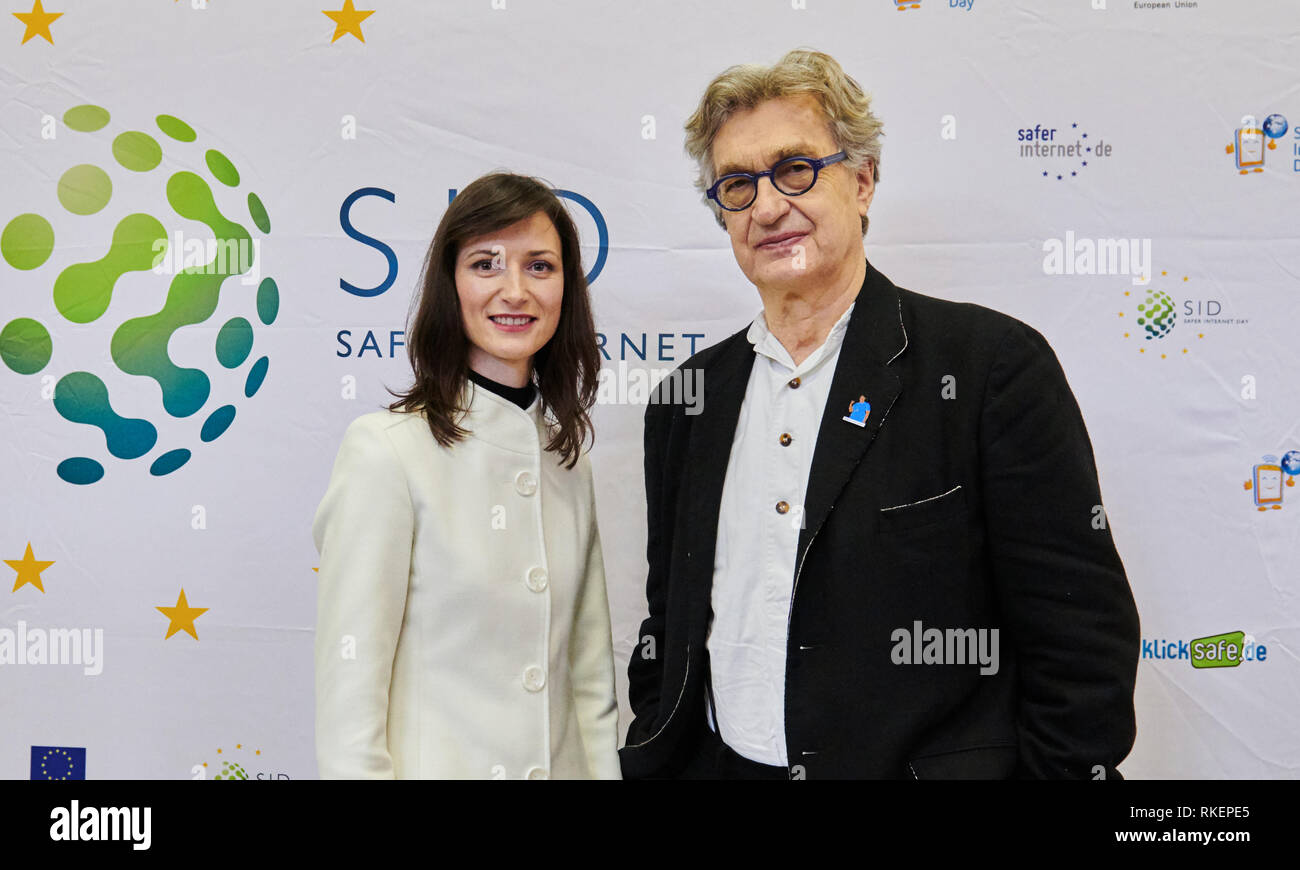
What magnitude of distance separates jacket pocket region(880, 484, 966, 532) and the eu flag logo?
2.09 meters

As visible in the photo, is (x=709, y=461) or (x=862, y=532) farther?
(x=709, y=461)

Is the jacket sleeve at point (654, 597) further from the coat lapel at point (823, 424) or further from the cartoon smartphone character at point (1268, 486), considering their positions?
the cartoon smartphone character at point (1268, 486)

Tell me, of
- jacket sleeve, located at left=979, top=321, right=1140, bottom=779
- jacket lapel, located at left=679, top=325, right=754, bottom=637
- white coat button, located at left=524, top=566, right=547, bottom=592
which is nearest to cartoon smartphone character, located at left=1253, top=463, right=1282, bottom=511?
jacket sleeve, located at left=979, top=321, right=1140, bottom=779

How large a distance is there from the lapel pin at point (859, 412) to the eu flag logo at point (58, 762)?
209 centimetres

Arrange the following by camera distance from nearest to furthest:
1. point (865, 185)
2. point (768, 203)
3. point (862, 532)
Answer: point (862, 532) → point (768, 203) → point (865, 185)

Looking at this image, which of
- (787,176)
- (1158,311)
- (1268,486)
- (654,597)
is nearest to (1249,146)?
(1158,311)

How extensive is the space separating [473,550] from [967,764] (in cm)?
90

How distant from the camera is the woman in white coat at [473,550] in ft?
4.99

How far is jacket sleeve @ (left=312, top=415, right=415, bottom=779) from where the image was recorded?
1.50 metres

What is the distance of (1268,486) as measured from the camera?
2158mm

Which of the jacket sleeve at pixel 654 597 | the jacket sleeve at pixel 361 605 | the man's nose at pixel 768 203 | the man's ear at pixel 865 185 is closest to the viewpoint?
the jacket sleeve at pixel 361 605

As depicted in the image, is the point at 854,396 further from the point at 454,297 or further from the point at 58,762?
the point at 58,762

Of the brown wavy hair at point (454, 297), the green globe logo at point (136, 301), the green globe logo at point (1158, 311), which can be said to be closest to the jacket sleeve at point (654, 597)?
the brown wavy hair at point (454, 297)

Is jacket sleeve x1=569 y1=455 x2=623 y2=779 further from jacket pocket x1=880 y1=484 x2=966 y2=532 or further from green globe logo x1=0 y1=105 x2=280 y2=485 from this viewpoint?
green globe logo x1=0 y1=105 x2=280 y2=485
